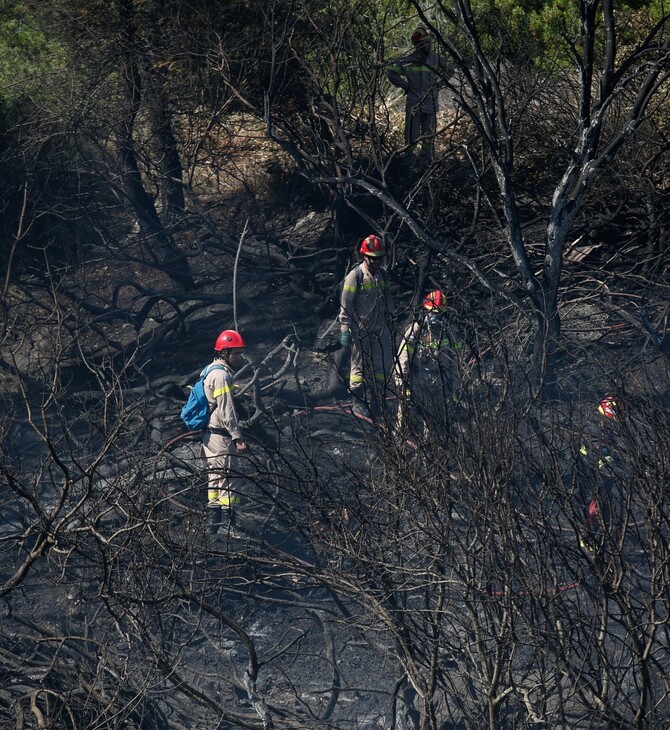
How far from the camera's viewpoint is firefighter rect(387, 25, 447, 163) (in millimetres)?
11203

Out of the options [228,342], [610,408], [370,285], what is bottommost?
[370,285]

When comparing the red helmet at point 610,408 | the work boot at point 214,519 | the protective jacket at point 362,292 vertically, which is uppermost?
the red helmet at point 610,408

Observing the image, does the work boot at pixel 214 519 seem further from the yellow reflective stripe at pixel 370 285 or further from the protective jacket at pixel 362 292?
the yellow reflective stripe at pixel 370 285

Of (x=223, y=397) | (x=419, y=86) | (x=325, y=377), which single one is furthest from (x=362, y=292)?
(x=419, y=86)

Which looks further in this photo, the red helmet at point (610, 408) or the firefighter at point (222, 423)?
the firefighter at point (222, 423)

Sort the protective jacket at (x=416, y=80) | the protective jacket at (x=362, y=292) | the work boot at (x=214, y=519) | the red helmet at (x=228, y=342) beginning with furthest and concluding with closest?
1. the protective jacket at (x=416, y=80)
2. the protective jacket at (x=362, y=292)
3. the red helmet at (x=228, y=342)
4. the work boot at (x=214, y=519)

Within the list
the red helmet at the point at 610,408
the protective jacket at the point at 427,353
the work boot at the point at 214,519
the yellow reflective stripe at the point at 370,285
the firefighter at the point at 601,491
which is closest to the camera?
the firefighter at the point at 601,491

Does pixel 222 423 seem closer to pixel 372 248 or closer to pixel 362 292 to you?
pixel 362 292

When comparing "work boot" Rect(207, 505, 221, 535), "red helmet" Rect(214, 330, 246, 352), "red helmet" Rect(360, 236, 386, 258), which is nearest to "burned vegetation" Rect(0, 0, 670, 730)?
"work boot" Rect(207, 505, 221, 535)

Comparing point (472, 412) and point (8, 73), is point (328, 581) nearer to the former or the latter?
point (472, 412)

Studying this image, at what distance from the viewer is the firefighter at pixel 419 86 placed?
441 inches

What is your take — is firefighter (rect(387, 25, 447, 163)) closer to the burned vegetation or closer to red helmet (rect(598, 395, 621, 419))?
the burned vegetation

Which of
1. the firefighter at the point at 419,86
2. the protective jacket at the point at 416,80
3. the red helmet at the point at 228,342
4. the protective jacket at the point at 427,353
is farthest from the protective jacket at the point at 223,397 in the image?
the protective jacket at the point at 416,80

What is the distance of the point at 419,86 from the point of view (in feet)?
38.3
